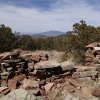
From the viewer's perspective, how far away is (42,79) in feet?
53.0

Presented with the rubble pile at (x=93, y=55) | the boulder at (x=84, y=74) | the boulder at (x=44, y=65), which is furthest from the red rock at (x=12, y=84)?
the rubble pile at (x=93, y=55)

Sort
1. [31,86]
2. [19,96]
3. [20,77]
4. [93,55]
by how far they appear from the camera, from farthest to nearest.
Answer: [93,55], [20,77], [31,86], [19,96]

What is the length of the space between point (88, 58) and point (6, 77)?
238 inches

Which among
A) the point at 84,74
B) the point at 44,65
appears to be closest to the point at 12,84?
the point at 44,65

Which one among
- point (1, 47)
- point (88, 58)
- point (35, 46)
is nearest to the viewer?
point (88, 58)

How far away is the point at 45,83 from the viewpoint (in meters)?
15.7

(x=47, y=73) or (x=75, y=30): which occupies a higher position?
(x=75, y=30)

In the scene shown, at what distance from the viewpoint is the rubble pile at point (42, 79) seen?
13891 mm

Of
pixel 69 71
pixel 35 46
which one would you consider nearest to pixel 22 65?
pixel 69 71

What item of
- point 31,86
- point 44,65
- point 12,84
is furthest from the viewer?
point 44,65

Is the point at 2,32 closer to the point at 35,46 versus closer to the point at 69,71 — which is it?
the point at 69,71

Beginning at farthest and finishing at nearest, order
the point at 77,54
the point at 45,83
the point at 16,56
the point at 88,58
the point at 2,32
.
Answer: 1. the point at 2,32
2. the point at 77,54
3. the point at 88,58
4. the point at 16,56
5. the point at 45,83

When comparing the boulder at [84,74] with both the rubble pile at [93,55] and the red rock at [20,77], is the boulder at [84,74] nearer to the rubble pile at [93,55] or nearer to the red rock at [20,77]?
the rubble pile at [93,55]

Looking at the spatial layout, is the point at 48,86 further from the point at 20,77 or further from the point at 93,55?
the point at 93,55
